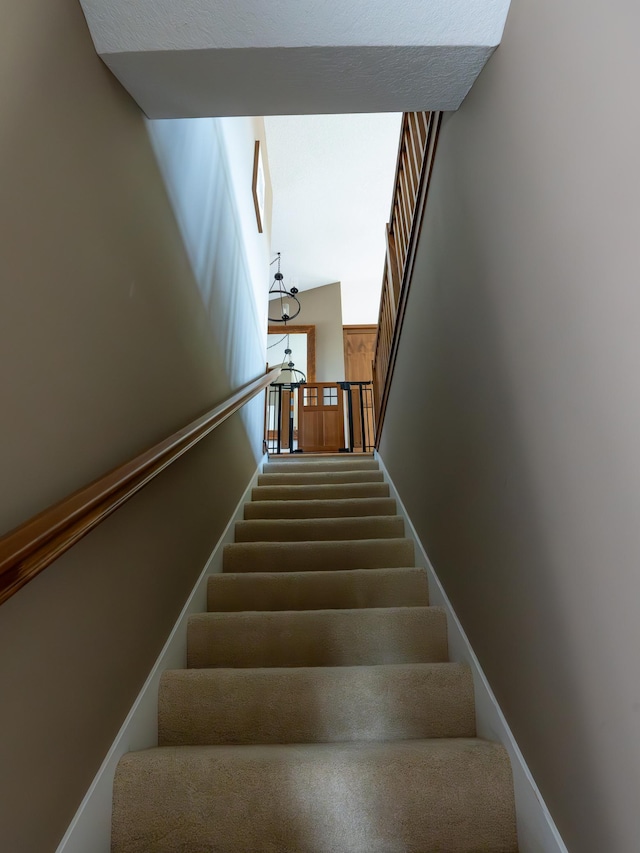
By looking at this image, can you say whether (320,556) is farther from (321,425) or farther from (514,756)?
(321,425)

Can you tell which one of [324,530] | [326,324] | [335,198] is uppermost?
[335,198]

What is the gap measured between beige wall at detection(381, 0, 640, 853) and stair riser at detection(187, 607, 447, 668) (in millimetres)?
233

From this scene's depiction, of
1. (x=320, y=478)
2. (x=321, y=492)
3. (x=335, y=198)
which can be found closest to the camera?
(x=321, y=492)

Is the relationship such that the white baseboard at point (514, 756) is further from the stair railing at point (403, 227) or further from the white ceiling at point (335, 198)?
the white ceiling at point (335, 198)

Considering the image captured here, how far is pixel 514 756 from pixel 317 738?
1.75 ft

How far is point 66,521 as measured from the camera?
87cm

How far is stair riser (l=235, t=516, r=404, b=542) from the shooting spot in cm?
271

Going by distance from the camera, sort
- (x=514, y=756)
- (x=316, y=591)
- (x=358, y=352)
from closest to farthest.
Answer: (x=514, y=756)
(x=316, y=591)
(x=358, y=352)

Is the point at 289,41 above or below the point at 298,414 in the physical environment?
below

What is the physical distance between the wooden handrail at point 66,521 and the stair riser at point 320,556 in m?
1.15

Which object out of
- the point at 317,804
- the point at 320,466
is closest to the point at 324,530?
the point at 320,466

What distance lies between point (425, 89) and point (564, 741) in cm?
171

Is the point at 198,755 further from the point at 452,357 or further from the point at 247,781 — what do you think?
the point at 452,357

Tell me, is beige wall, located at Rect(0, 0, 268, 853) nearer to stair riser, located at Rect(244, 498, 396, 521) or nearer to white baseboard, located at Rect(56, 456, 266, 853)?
white baseboard, located at Rect(56, 456, 266, 853)
